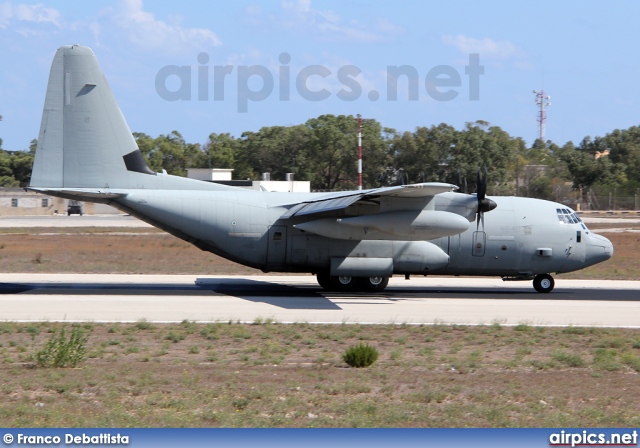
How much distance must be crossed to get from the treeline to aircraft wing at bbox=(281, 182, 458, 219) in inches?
815

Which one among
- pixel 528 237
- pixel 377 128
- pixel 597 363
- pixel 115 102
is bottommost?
pixel 597 363

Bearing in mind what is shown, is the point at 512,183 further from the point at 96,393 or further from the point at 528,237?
the point at 96,393

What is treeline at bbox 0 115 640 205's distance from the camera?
217 ft

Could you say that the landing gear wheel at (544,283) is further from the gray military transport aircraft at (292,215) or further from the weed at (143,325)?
the weed at (143,325)

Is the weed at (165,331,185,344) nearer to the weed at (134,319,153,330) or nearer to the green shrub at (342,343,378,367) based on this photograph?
the weed at (134,319,153,330)

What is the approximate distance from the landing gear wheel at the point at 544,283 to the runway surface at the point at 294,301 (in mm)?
250

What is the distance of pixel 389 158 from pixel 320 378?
55.6 meters

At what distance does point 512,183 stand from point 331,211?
57.1 metres

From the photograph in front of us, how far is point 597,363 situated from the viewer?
15125 millimetres

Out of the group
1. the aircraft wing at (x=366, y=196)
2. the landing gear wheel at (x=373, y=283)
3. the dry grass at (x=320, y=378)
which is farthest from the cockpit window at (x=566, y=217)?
the dry grass at (x=320, y=378)

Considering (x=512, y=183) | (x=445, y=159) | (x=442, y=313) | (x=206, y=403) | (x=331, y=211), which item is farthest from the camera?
(x=512, y=183)

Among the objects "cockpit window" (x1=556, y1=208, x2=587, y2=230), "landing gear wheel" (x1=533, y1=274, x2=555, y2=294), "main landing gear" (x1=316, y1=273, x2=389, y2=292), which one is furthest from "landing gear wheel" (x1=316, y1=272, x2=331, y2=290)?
"cockpit window" (x1=556, y1=208, x2=587, y2=230)

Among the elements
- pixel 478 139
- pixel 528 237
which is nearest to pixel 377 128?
pixel 478 139

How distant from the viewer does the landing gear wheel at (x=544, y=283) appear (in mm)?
26812
